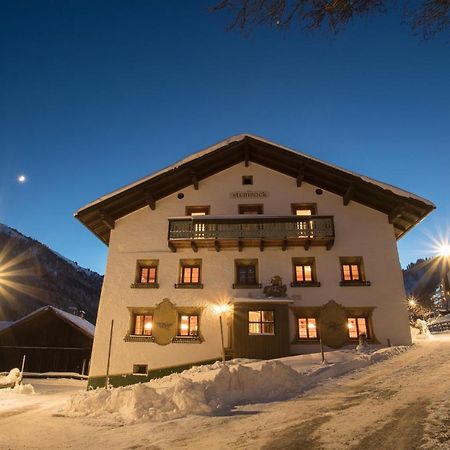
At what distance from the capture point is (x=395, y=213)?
62.6 ft

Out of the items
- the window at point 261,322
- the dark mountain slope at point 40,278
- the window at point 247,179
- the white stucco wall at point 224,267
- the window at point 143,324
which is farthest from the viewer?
the dark mountain slope at point 40,278

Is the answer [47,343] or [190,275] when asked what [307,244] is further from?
[47,343]

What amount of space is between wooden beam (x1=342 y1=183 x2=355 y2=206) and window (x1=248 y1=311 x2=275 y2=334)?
7.88m

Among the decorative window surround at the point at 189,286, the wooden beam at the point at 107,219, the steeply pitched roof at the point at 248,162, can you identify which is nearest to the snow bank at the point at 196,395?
the decorative window surround at the point at 189,286

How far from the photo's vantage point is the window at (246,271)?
746 inches

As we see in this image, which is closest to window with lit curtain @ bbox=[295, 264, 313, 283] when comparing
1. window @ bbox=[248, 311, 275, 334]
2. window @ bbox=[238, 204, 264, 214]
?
window @ bbox=[248, 311, 275, 334]

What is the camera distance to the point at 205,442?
20.7 ft

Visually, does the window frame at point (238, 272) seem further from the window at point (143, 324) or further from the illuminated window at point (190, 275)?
the window at point (143, 324)

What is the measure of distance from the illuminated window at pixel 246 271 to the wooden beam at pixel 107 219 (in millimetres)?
7871

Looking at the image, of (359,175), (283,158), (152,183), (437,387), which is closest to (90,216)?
(152,183)

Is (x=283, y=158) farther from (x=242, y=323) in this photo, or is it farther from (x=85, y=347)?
(x=85, y=347)

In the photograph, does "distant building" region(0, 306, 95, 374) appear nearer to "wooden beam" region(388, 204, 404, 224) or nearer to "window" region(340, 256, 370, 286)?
"window" region(340, 256, 370, 286)

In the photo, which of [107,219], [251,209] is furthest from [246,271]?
[107,219]

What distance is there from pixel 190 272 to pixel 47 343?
14.6 metres
